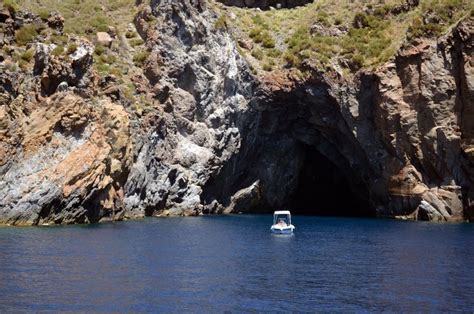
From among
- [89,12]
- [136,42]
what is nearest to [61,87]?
[136,42]

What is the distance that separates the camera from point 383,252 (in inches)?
2206

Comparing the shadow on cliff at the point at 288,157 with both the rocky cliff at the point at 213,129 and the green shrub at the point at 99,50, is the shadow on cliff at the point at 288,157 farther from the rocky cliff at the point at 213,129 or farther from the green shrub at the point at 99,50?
the green shrub at the point at 99,50

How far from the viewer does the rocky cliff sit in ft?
233

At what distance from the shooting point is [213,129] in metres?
96.0

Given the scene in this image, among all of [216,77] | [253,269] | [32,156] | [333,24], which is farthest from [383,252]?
[333,24]

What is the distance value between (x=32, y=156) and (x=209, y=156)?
98.4 ft

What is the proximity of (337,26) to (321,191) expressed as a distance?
28.7 m

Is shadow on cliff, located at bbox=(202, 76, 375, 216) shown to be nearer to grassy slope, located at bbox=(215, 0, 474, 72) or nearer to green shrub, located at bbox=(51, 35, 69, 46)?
grassy slope, located at bbox=(215, 0, 474, 72)

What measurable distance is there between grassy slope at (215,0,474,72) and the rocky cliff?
242 centimetres

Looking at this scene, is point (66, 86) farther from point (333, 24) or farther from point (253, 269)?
point (333, 24)

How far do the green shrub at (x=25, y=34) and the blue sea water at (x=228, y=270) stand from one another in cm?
2398

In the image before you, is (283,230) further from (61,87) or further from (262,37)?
(262,37)

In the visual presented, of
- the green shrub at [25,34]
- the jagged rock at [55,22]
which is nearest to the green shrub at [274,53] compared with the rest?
the jagged rock at [55,22]

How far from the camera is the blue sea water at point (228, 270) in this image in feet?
113
